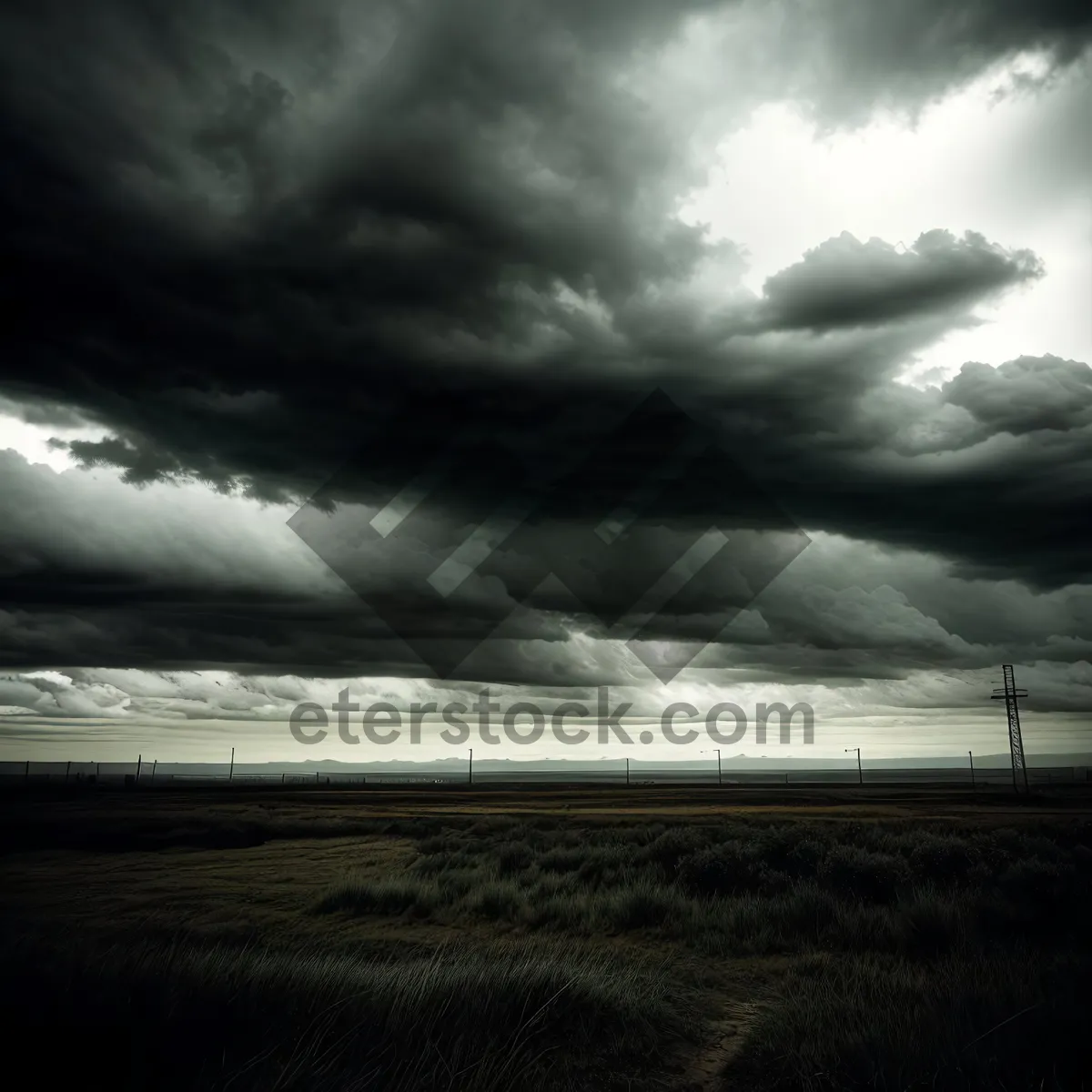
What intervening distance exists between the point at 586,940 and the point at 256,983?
8890 millimetres

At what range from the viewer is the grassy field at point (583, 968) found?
552cm

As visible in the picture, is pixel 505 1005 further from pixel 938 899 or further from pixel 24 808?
pixel 24 808

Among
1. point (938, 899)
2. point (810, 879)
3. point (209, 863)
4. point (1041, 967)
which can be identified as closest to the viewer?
point (1041, 967)

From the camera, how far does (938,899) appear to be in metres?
13.1

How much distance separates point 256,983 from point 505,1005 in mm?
2281

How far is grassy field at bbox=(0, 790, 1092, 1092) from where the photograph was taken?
552 centimetres

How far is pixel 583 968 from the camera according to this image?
9039 mm

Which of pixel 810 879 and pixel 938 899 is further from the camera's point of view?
pixel 810 879

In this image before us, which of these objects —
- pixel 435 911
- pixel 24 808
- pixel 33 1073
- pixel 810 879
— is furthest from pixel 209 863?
pixel 24 808

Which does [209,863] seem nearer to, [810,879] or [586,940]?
[586,940]

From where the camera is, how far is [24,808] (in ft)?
152

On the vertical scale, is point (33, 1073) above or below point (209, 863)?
above

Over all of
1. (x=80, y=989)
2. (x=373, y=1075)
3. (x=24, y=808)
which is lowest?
(x=24, y=808)

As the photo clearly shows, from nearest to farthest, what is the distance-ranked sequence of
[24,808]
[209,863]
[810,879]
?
[810,879] → [209,863] → [24,808]
